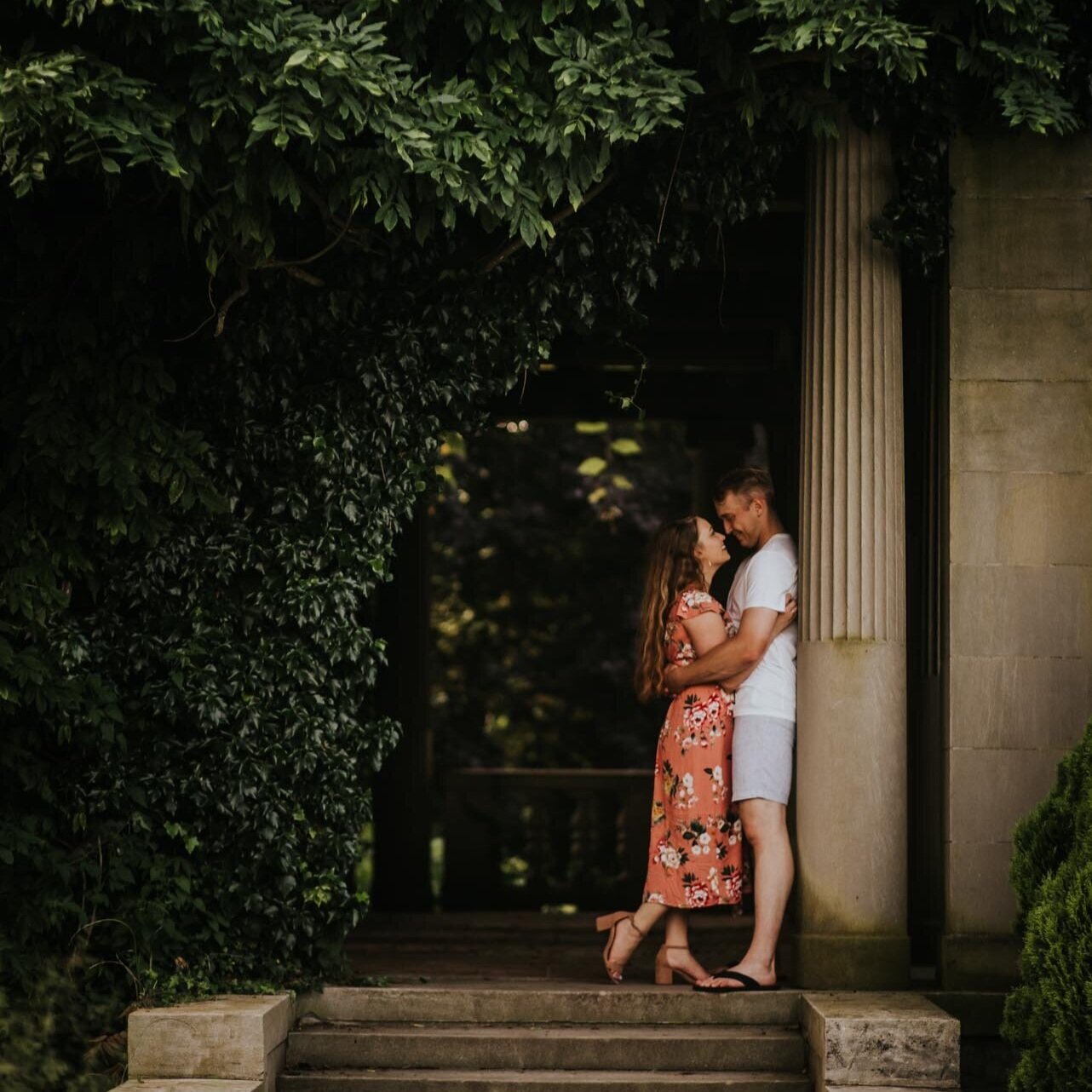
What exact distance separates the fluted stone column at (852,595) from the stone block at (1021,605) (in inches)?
10.4

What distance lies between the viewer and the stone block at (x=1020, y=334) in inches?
256

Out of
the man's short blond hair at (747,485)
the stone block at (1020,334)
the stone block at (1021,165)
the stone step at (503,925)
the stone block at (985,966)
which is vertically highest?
the stone block at (1021,165)

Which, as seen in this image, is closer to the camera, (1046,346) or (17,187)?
Answer: (17,187)

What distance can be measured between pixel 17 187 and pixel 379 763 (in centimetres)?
277

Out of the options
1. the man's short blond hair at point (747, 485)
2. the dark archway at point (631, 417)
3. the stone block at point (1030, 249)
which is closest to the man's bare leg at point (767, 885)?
the man's short blond hair at point (747, 485)

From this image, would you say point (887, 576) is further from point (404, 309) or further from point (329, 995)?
point (329, 995)

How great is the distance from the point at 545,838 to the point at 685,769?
5.24m

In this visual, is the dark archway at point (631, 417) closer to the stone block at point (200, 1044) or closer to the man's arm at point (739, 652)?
the man's arm at point (739, 652)

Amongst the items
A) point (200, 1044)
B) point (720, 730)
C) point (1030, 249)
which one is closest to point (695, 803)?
point (720, 730)

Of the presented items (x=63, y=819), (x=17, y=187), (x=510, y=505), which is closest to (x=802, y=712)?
(x=63, y=819)

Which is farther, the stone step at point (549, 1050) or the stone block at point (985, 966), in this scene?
the stone block at point (985, 966)

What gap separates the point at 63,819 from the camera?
6.46 m

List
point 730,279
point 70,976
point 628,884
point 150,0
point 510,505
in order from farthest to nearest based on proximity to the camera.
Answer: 1. point 510,505
2. point 628,884
3. point 730,279
4. point 70,976
5. point 150,0

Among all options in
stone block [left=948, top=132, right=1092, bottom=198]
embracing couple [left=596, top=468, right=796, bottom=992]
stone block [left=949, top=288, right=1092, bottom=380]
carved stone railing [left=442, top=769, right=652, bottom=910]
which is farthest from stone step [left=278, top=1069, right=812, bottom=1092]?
carved stone railing [left=442, top=769, right=652, bottom=910]
